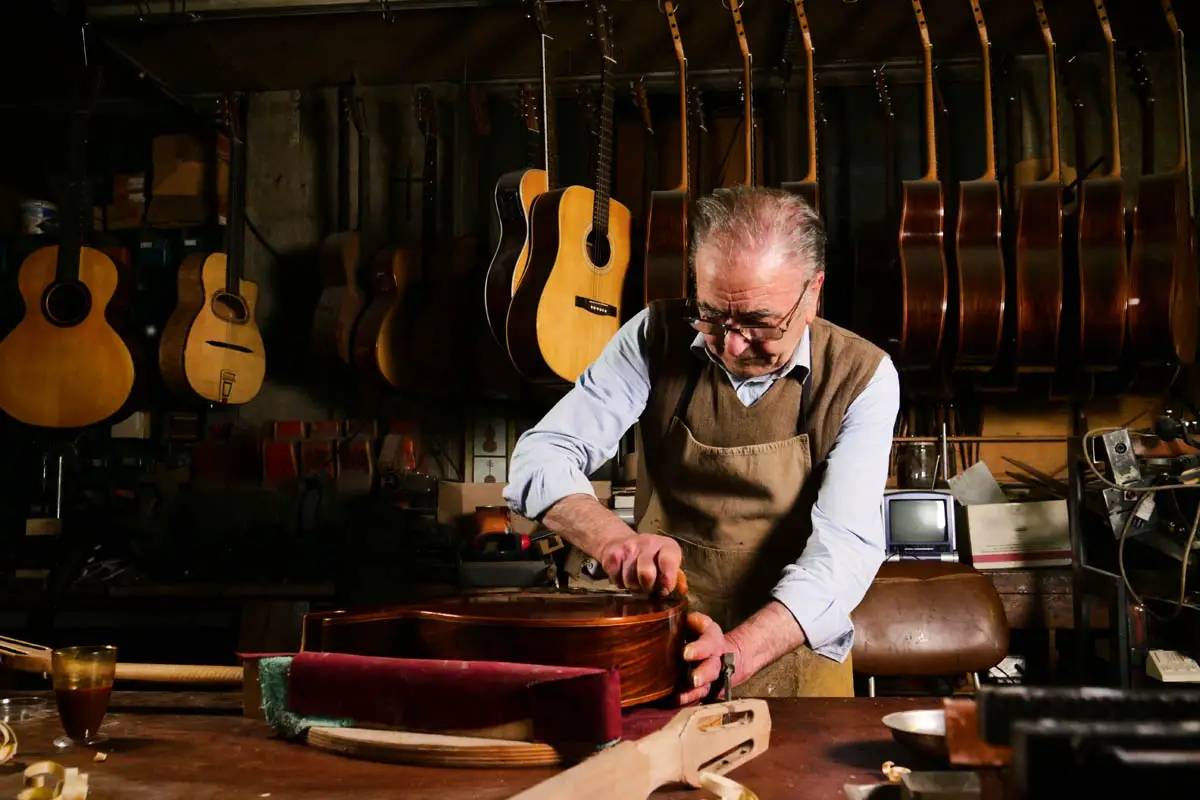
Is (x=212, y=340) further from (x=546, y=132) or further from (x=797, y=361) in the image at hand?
(x=797, y=361)

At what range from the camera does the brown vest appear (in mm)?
2045

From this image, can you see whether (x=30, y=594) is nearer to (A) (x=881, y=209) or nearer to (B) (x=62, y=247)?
(B) (x=62, y=247)

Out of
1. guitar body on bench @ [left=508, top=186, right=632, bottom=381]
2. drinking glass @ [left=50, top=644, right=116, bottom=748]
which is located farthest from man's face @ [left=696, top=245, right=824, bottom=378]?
guitar body on bench @ [left=508, top=186, right=632, bottom=381]

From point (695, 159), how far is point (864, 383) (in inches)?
109

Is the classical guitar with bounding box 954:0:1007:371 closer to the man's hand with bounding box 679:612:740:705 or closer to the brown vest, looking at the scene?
the brown vest

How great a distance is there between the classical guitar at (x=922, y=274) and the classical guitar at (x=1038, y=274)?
0.96 feet

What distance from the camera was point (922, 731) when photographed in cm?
114

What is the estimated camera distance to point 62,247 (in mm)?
4219

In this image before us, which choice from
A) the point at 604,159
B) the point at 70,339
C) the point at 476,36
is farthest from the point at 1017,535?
the point at 70,339

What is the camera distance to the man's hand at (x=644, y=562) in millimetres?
1532

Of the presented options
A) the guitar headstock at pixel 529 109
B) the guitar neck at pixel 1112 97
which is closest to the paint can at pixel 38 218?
the guitar headstock at pixel 529 109

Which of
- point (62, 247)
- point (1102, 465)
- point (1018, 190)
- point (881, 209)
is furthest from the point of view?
point (881, 209)

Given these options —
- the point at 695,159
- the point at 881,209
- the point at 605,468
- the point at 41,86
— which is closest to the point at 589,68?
the point at 695,159

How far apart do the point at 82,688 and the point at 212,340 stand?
3.26 meters
